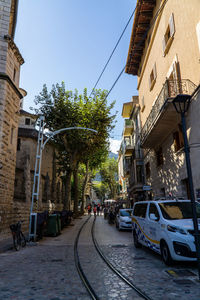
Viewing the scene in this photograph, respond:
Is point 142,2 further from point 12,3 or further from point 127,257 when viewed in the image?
point 127,257

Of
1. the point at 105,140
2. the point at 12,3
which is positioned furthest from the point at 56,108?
the point at 12,3

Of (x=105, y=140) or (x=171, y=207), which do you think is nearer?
(x=171, y=207)

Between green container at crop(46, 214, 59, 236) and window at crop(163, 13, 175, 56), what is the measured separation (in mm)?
12697

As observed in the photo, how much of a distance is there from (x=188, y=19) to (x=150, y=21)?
25.6 feet

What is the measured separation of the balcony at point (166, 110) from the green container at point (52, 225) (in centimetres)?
849

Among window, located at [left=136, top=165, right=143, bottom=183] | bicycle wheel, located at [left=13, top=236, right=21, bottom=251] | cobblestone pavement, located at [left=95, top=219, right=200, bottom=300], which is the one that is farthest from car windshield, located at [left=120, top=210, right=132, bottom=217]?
cobblestone pavement, located at [left=95, top=219, right=200, bottom=300]

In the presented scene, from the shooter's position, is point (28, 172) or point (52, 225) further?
point (28, 172)

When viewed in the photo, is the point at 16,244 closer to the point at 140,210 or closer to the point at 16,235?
the point at 16,235

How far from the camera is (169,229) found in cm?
647

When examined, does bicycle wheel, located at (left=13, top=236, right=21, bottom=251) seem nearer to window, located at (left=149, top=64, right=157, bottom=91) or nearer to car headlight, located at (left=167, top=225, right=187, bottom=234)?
car headlight, located at (left=167, top=225, right=187, bottom=234)

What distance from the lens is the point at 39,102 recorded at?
27.0m

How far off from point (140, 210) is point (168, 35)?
40.4 feet

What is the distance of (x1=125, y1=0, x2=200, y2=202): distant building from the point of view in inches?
466

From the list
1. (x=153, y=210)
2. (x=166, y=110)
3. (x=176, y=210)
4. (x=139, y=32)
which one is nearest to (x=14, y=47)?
(x=139, y=32)
